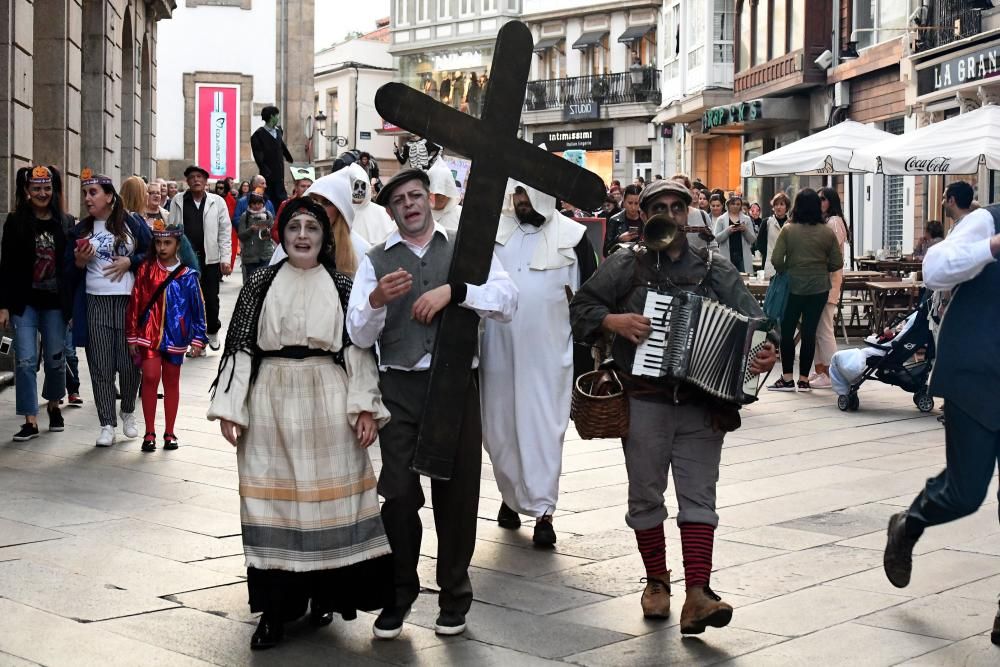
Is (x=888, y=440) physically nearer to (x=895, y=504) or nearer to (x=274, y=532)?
(x=895, y=504)

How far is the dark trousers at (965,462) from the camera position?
19.6ft

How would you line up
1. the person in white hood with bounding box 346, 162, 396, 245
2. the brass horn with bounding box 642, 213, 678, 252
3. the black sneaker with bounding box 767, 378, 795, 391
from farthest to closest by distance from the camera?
1. the black sneaker with bounding box 767, 378, 795, 391
2. the person in white hood with bounding box 346, 162, 396, 245
3. the brass horn with bounding box 642, 213, 678, 252

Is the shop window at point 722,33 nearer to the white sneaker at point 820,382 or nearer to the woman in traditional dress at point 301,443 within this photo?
the white sneaker at point 820,382

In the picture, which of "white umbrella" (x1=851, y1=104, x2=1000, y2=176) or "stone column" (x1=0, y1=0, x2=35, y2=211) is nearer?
"stone column" (x1=0, y1=0, x2=35, y2=211)

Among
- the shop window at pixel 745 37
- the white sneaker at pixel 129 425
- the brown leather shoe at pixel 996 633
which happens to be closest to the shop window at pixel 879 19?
the shop window at pixel 745 37

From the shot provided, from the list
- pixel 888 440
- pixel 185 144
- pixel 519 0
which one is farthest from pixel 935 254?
pixel 519 0

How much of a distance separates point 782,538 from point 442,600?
2414mm

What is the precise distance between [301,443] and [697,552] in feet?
5.19

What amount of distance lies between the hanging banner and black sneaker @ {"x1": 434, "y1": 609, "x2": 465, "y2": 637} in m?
40.7

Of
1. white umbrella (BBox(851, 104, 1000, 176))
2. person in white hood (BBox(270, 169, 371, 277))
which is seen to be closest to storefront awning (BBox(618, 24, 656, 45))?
white umbrella (BBox(851, 104, 1000, 176))

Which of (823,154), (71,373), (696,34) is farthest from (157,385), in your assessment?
(696,34)

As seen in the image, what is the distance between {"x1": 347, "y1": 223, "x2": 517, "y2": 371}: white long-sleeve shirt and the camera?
5906 millimetres

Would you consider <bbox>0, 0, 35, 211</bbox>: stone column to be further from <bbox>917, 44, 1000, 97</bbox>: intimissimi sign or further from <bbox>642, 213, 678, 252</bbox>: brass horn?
<bbox>917, 44, 1000, 97</bbox>: intimissimi sign

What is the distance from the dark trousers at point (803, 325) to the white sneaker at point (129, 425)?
641cm
